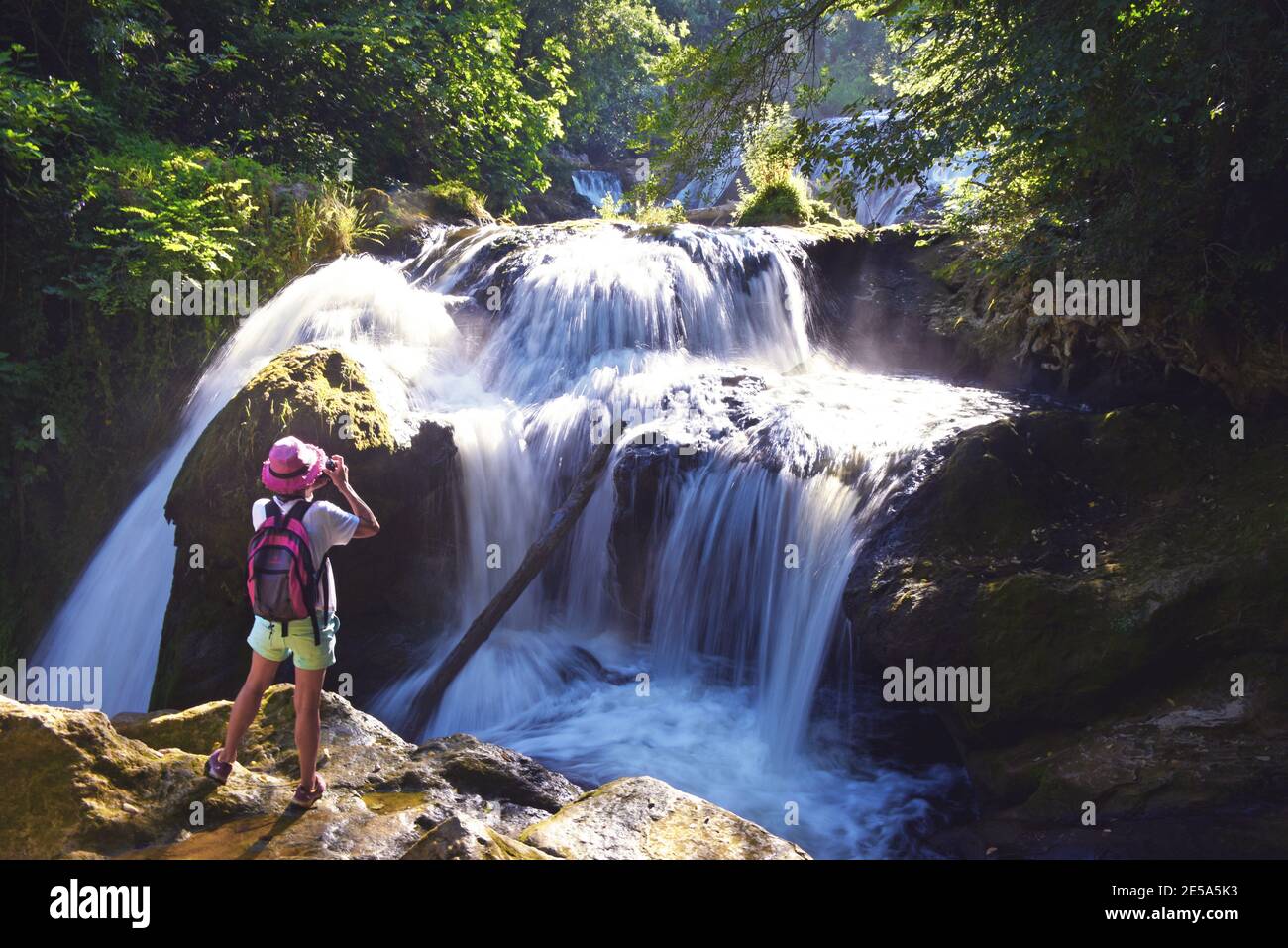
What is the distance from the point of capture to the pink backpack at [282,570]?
3.65m

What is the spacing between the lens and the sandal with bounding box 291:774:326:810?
376 centimetres

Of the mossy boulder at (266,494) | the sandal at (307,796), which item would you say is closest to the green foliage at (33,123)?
the mossy boulder at (266,494)

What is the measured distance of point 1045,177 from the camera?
21.0 ft

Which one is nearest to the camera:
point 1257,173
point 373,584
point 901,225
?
point 1257,173

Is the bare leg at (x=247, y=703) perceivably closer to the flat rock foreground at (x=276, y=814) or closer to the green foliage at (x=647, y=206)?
the flat rock foreground at (x=276, y=814)

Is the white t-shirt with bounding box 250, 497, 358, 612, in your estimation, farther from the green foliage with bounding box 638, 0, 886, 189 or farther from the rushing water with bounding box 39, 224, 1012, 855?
the green foliage with bounding box 638, 0, 886, 189

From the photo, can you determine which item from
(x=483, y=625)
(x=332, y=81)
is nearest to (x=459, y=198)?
(x=332, y=81)

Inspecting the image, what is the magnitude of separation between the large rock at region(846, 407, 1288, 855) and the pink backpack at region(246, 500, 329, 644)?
3678 mm

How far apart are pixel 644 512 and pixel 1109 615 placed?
382 centimetres

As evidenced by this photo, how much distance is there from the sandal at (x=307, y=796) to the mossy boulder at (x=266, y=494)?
3.30 meters

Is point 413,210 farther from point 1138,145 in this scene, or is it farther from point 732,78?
point 1138,145

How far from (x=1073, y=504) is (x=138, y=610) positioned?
8.16m
